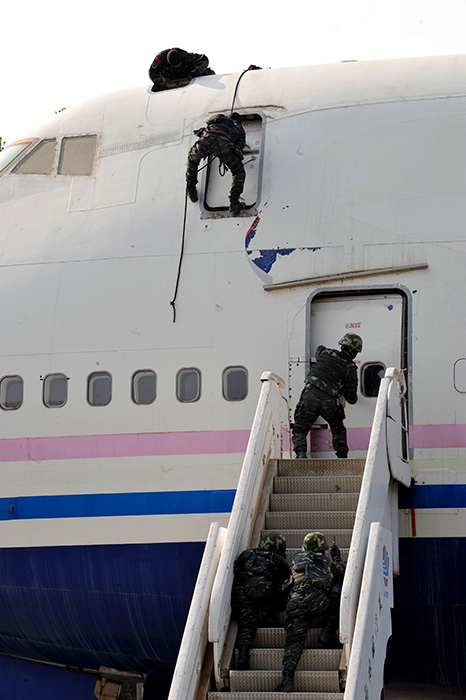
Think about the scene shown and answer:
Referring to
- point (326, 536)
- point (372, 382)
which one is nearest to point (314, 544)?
point (326, 536)

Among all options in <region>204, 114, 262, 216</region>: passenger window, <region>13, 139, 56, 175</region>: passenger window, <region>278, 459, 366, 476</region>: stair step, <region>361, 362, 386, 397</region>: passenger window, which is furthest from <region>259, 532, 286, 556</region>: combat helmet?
<region>13, 139, 56, 175</region>: passenger window

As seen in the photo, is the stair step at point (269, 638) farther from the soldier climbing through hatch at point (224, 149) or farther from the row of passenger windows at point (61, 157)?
the row of passenger windows at point (61, 157)

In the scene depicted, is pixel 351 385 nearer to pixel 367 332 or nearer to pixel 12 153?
pixel 367 332

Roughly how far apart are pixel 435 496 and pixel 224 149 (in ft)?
14.7

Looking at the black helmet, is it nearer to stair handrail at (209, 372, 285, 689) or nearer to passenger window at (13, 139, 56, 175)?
passenger window at (13, 139, 56, 175)

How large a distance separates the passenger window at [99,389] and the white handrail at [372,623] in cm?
395

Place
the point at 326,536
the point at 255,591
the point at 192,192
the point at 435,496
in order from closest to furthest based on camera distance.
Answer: the point at 255,591 → the point at 326,536 → the point at 435,496 → the point at 192,192

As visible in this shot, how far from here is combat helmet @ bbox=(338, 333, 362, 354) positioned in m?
10.8

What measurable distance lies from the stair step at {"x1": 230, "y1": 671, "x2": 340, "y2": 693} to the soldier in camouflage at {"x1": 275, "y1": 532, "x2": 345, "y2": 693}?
0.36 ft

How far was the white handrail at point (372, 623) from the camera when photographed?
7.68 meters

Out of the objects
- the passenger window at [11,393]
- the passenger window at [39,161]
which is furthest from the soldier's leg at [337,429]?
the passenger window at [39,161]

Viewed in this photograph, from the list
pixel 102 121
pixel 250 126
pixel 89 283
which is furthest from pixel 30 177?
pixel 250 126

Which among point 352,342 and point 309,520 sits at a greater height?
point 352,342

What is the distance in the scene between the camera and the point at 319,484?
10094 millimetres
